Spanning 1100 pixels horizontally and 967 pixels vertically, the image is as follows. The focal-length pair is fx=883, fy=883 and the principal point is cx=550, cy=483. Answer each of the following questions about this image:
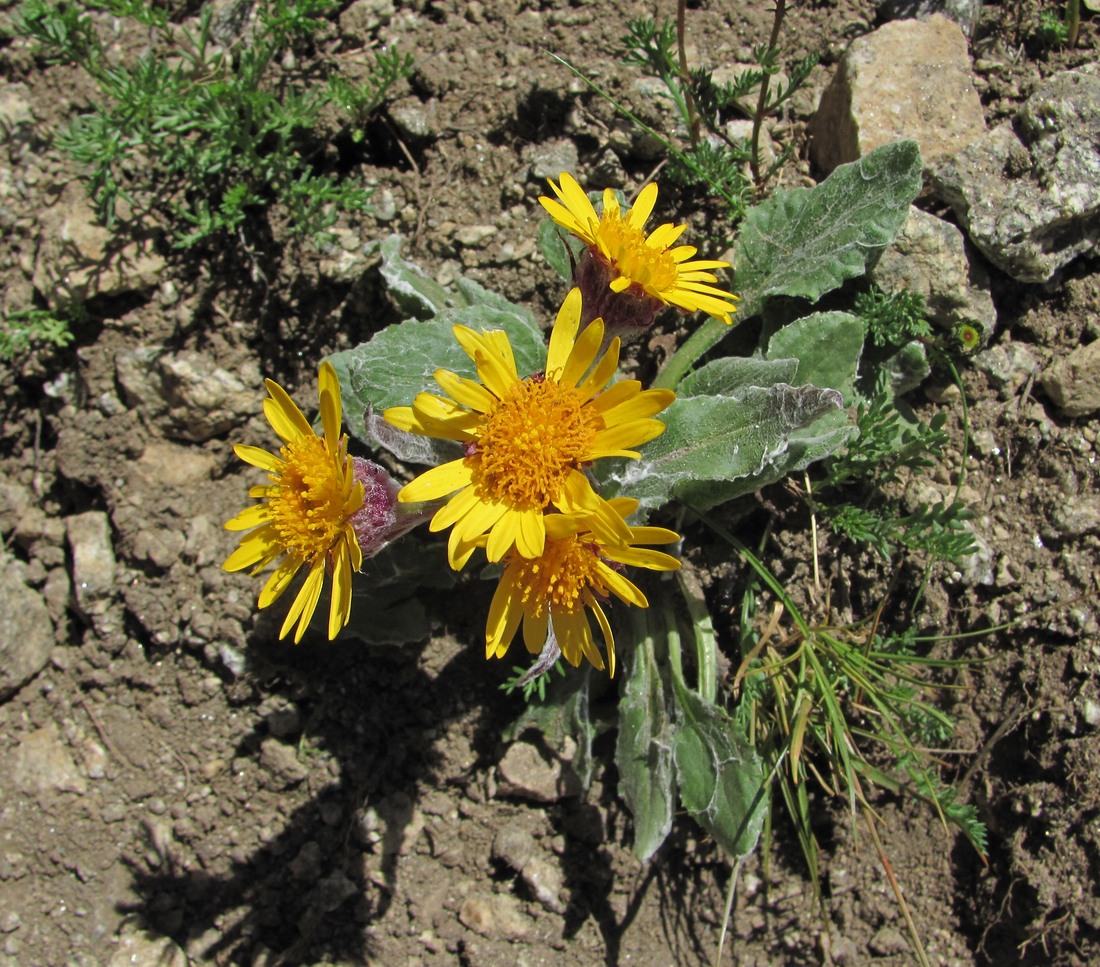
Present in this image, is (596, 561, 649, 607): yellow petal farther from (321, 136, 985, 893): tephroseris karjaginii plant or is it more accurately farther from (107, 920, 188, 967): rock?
(107, 920, 188, 967): rock

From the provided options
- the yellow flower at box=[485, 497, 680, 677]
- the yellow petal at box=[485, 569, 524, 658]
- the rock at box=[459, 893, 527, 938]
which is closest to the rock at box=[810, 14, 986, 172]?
the yellow flower at box=[485, 497, 680, 677]

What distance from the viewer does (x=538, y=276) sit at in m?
3.74

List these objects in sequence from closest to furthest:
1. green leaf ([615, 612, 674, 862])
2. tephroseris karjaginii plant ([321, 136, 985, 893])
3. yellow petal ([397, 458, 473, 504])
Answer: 1. yellow petal ([397, 458, 473, 504])
2. tephroseris karjaginii plant ([321, 136, 985, 893])
3. green leaf ([615, 612, 674, 862])

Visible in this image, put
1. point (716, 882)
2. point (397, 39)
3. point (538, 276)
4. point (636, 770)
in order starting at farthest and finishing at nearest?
point (397, 39) < point (538, 276) < point (716, 882) < point (636, 770)

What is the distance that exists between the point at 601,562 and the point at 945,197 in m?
2.20

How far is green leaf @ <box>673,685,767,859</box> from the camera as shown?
301cm

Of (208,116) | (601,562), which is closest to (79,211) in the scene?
(208,116)

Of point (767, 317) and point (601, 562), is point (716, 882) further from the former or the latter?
point (767, 317)

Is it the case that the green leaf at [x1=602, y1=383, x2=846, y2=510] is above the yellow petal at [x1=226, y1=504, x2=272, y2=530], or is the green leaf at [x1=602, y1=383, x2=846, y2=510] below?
above

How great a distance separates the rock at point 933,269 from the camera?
3.45m

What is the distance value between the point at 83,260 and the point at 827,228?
308cm

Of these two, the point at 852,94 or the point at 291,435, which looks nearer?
the point at 291,435

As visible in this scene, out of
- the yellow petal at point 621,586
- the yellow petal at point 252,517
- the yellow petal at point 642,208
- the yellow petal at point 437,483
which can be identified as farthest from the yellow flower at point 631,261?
the yellow petal at point 252,517

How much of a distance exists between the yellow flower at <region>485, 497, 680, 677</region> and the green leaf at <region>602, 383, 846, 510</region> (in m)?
0.41
